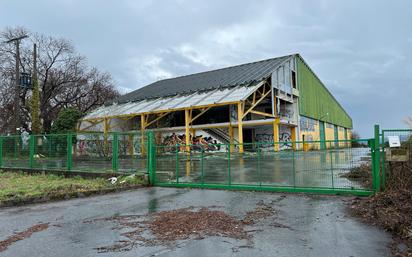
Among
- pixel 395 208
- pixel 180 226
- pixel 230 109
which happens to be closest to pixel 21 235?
pixel 180 226

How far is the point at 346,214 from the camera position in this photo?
737 centimetres

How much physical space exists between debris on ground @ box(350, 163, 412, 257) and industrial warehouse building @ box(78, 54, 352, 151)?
2118cm

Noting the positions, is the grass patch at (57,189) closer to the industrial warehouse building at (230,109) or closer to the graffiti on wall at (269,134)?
the industrial warehouse building at (230,109)

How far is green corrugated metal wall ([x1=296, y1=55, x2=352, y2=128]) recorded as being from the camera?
44678 mm

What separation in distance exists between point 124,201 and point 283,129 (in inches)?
1309

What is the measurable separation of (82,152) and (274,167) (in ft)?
29.8

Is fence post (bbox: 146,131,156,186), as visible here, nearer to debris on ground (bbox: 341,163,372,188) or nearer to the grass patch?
the grass patch

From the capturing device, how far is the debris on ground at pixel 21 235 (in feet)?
18.2

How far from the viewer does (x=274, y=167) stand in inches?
434

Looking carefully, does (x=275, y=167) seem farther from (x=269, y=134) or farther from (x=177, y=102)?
(x=269, y=134)

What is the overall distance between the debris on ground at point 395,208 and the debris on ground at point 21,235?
20.0 ft

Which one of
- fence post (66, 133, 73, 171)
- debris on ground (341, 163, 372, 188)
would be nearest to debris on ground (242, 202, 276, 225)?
debris on ground (341, 163, 372, 188)

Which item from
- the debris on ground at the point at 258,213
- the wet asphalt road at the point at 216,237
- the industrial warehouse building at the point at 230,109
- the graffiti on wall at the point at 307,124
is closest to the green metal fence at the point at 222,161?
the wet asphalt road at the point at 216,237

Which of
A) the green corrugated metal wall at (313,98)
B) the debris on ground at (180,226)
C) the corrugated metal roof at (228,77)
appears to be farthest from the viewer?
the green corrugated metal wall at (313,98)
